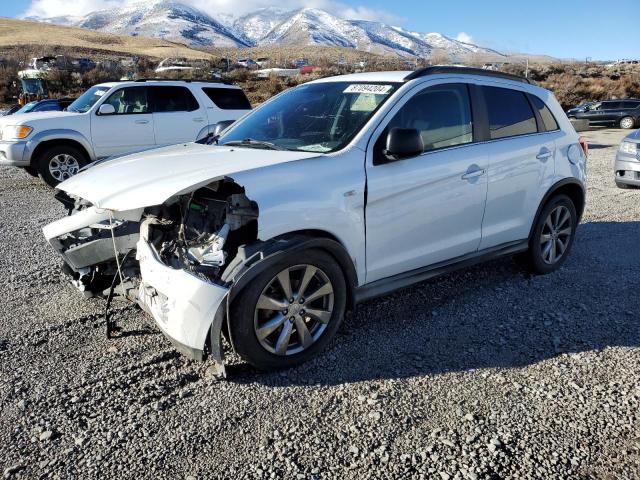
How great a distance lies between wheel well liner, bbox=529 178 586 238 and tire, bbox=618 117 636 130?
2319cm

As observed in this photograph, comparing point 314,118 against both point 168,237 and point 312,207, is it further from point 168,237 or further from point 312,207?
point 168,237

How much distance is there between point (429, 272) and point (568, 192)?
84.3 inches

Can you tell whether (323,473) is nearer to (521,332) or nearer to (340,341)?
(340,341)

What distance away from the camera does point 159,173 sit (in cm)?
349

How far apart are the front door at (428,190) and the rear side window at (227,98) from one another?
7612 mm

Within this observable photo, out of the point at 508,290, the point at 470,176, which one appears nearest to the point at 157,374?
the point at 470,176

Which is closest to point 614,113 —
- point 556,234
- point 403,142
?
point 556,234

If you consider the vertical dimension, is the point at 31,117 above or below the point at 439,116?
below

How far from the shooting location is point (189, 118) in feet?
35.3

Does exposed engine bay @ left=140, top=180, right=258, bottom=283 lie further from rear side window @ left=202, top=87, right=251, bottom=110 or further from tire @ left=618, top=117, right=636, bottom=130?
tire @ left=618, top=117, right=636, bottom=130

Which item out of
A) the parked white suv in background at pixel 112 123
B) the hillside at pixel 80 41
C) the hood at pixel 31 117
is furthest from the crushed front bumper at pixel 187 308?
the hillside at pixel 80 41

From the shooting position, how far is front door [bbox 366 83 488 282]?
373 centimetres

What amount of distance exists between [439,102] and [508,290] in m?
1.79

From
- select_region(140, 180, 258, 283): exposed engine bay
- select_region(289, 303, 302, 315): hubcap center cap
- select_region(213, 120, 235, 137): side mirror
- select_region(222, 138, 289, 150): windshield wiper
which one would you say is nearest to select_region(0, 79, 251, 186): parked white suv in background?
select_region(213, 120, 235, 137): side mirror
